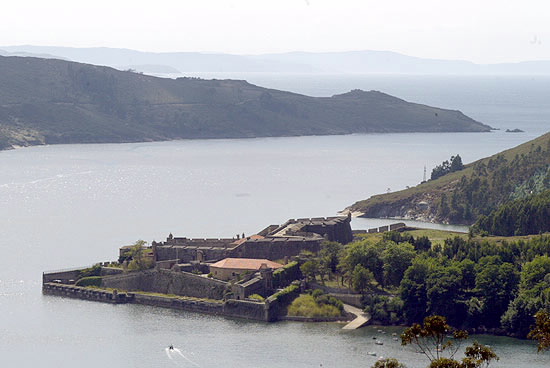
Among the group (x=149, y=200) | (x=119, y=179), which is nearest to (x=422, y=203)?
(x=149, y=200)

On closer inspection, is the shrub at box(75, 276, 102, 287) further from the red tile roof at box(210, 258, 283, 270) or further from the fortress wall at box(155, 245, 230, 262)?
the red tile roof at box(210, 258, 283, 270)

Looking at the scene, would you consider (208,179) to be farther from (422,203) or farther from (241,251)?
(241,251)

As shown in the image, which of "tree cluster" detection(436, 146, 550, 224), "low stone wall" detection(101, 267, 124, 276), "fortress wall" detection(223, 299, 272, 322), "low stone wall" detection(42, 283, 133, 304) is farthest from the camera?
"tree cluster" detection(436, 146, 550, 224)

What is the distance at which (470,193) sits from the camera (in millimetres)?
154625

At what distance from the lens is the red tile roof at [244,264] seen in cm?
9788

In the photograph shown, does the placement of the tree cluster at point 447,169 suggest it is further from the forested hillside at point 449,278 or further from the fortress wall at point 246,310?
the fortress wall at point 246,310

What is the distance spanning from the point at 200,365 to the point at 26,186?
328ft

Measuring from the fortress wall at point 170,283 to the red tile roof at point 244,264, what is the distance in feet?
8.93

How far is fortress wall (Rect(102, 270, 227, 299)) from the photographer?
9525 centimetres

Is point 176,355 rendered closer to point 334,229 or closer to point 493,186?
point 334,229

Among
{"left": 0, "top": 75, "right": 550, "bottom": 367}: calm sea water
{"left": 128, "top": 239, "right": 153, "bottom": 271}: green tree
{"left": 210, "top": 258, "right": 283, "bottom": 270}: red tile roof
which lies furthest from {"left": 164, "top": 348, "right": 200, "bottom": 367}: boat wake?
{"left": 128, "top": 239, "right": 153, "bottom": 271}: green tree

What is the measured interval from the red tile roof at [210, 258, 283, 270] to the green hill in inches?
1977

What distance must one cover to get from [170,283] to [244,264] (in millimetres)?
5496

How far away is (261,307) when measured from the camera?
9056 centimetres
